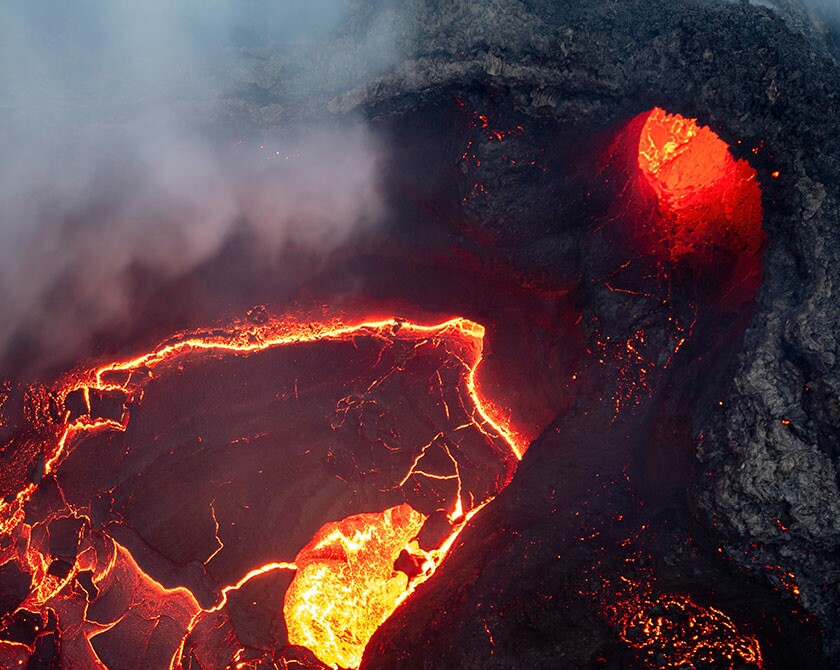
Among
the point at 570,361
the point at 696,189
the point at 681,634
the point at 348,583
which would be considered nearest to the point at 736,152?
the point at 696,189

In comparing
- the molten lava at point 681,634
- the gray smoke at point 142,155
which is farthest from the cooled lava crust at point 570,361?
the gray smoke at point 142,155

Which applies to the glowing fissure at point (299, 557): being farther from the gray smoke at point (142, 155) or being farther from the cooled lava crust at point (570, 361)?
the gray smoke at point (142, 155)

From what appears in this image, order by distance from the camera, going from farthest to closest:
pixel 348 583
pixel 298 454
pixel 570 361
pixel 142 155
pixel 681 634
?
pixel 298 454 < pixel 348 583 < pixel 570 361 < pixel 142 155 < pixel 681 634

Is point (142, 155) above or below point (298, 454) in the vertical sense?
above

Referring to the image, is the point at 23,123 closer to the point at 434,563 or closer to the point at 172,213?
the point at 172,213

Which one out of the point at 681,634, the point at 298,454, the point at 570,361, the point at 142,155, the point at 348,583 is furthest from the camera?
the point at 298,454

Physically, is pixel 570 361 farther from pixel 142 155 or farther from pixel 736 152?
pixel 142 155
